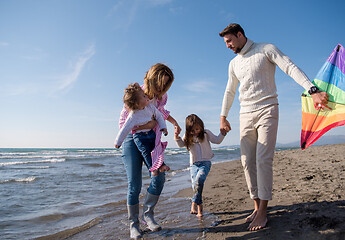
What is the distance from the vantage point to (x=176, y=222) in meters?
3.06

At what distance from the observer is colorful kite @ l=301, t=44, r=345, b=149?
8.42 feet

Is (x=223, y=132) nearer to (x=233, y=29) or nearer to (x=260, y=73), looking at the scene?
(x=260, y=73)

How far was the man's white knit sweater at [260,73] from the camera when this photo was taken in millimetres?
2486

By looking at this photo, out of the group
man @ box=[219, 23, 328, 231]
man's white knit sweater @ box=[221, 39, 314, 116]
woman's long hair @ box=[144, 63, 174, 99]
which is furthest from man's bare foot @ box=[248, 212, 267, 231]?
woman's long hair @ box=[144, 63, 174, 99]

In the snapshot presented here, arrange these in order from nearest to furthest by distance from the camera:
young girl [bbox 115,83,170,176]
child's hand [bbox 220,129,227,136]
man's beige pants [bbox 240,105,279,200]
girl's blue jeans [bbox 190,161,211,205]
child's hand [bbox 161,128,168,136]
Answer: man's beige pants [bbox 240,105,279,200] → young girl [bbox 115,83,170,176] → child's hand [bbox 161,128,168,136] → girl's blue jeans [bbox 190,161,211,205] → child's hand [bbox 220,129,227,136]

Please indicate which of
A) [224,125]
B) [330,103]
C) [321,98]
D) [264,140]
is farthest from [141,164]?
[330,103]

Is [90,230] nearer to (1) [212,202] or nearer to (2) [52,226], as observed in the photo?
(2) [52,226]

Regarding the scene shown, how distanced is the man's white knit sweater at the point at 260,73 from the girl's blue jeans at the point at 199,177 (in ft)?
3.40

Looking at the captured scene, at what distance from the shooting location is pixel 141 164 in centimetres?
279

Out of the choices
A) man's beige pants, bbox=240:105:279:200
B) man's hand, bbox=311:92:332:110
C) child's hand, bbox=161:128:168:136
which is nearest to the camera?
man's hand, bbox=311:92:332:110

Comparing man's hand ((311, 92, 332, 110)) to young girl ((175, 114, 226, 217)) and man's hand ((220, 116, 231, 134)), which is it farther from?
young girl ((175, 114, 226, 217))

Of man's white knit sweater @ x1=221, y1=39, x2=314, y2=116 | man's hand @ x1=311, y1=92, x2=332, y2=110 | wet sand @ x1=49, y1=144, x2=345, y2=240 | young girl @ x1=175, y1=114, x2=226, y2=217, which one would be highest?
man's white knit sweater @ x1=221, y1=39, x2=314, y2=116

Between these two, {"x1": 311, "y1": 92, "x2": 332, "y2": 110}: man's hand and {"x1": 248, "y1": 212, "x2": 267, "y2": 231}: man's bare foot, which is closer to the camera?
{"x1": 311, "y1": 92, "x2": 332, "y2": 110}: man's hand

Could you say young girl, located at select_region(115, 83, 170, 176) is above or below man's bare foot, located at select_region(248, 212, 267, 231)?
above
